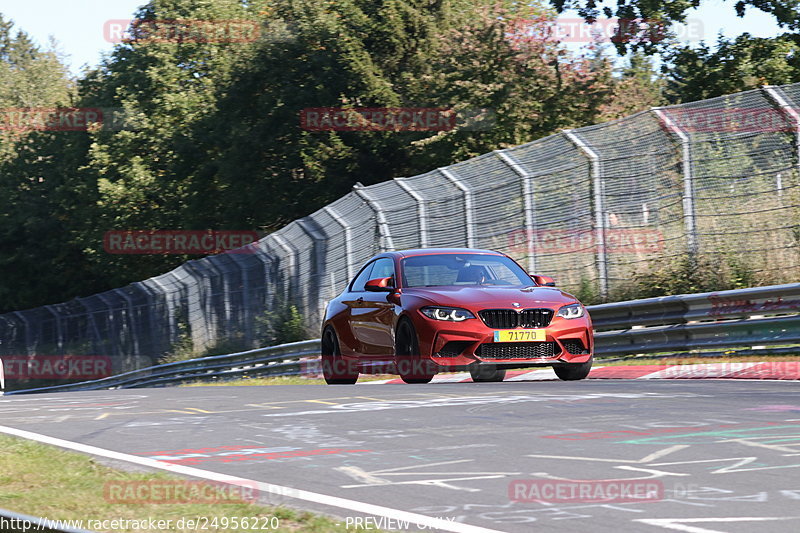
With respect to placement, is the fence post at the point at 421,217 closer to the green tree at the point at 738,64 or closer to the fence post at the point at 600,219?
the fence post at the point at 600,219

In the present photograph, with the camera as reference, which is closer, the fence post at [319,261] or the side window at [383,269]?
the side window at [383,269]

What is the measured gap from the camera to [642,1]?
30781 mm

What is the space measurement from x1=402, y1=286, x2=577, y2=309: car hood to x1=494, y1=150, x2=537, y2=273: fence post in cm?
515

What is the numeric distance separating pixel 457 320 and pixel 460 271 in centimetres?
156

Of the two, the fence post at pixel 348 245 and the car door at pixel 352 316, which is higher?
the fence post at pixel 348 245

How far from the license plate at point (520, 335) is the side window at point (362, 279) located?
2.86 meters

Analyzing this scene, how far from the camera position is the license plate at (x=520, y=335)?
13.0 m

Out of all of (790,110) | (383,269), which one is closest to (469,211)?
(383,269)

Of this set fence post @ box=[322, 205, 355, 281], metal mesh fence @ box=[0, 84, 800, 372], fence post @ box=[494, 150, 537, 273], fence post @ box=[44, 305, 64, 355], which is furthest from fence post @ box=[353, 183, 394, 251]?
fence post @ box=[44, 305, 64, 355]

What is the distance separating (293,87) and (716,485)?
38348 mm

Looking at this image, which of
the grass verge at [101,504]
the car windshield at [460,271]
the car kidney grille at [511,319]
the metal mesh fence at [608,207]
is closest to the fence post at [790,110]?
the metal mesh fence at [608,207]

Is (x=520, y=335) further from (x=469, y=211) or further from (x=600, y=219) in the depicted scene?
(x=469, y=211)

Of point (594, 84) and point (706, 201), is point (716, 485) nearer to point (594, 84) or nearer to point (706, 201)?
point (706, 201)

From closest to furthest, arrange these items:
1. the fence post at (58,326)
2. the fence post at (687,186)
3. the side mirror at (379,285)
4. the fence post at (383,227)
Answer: the side mirror at (379,285) < the fence post at (687,186) < the fence post at (383,227) < the fence post at (58,326)
